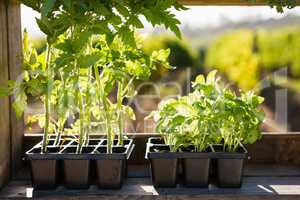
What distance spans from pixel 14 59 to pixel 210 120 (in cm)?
59

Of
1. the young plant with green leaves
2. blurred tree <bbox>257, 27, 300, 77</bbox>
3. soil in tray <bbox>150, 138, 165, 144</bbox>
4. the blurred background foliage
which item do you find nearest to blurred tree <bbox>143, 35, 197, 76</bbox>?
the blurred background foliage

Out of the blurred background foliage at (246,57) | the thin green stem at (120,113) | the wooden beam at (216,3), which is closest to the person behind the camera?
the thin green stem at (120,113)

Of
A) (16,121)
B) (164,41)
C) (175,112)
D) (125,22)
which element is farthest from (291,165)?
(164,41)

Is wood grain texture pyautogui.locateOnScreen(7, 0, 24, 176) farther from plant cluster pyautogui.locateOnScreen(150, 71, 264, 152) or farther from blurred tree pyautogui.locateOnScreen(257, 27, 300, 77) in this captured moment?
blurred tree pyautogui.locateOnScreen(257, 27, 300, 77)

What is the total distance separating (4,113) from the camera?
1168mm

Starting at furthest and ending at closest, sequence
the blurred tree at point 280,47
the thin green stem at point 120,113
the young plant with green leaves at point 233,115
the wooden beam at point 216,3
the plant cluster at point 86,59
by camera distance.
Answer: the blurred tree at point 280,47, the wooden beam at point 216,3, the thin green stem at point 120,113, the young plant with green leaves at point 233,115, the plant cluster at point 86,59

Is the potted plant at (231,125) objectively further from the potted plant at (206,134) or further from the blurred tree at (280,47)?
the blurred tree at (280,47)

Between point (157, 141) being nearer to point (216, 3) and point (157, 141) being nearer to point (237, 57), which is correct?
point (216, 3)

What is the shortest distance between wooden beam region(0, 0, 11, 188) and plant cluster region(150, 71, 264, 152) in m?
0.42

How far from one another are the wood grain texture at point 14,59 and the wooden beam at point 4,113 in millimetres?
30

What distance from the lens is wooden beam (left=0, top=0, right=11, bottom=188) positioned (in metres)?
1.13

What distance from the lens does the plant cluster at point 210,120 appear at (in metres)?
1.07

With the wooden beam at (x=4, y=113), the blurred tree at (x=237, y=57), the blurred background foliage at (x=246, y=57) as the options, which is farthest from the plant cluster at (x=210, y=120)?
the blurred tree at (x=237, y=57)

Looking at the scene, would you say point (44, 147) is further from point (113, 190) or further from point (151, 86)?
point (151, 86)
